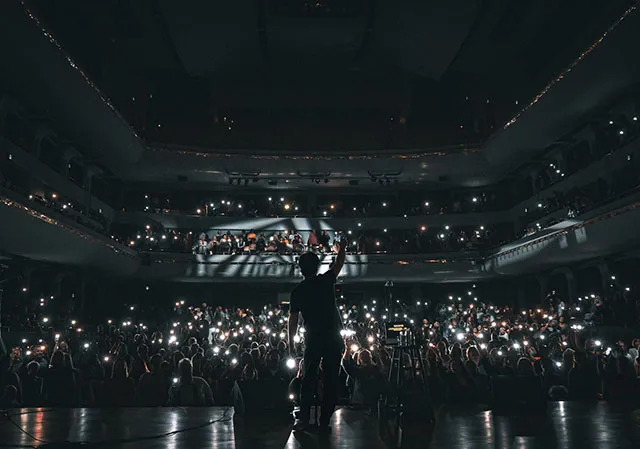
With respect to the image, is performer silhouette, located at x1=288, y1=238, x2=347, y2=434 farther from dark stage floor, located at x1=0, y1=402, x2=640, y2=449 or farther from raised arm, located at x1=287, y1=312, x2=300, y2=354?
dark stage floor, located at x1=0, y1=402, x2=640, y2=449

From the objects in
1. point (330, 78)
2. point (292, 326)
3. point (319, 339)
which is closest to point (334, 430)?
point (319, 339)

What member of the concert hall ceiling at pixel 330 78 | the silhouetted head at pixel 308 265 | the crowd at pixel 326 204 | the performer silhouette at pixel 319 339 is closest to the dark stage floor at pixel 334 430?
the performer silhouette at pixel 319 339

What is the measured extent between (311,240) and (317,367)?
2182cm

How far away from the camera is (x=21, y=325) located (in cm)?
1755

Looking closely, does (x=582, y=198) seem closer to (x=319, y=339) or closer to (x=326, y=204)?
(x=326, y=204)

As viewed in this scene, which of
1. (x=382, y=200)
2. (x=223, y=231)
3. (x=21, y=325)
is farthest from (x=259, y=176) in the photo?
(x=21, y=325)

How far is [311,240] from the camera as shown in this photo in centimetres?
2623

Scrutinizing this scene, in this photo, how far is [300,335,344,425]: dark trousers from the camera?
4348 millimetres

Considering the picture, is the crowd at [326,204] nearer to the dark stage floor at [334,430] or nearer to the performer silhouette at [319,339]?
the dark stage floor at [334,430]

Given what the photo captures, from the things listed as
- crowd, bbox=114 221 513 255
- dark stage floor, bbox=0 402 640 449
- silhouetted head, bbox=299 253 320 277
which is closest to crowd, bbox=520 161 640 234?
crowd, bbox=114 221 513 255

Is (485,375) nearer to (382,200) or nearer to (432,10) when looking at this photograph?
(432,10)

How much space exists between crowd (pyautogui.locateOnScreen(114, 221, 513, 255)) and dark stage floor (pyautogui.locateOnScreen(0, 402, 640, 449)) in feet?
68.3

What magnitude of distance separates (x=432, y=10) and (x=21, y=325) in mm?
21295

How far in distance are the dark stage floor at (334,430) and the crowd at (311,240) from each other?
2081cm
